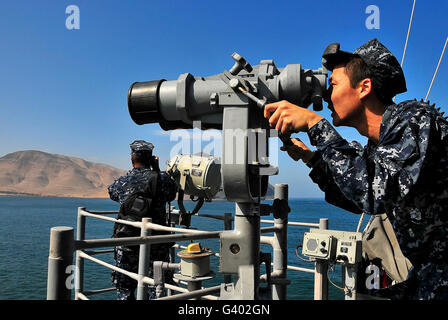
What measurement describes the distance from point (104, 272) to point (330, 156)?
84.2 feet

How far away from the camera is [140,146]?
14.8ft

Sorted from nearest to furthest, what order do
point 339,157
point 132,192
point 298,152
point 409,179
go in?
point 409,179, point 339,157, point 298,152, point 132,192

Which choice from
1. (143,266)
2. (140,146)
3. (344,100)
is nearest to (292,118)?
(344,100)

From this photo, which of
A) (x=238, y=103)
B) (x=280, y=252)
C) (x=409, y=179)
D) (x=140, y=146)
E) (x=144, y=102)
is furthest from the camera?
(x=140, y=146)

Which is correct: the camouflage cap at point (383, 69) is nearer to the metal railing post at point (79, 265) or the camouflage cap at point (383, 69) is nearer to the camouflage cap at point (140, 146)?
the camouflage cap at point (140, 146)

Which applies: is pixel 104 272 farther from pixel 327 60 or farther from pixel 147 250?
pixel 327 60

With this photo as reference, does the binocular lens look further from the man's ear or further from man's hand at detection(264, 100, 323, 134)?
the man's ear

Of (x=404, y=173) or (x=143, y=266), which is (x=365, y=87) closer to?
(x=404, y=173)

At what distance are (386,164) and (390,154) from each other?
38 millimetres

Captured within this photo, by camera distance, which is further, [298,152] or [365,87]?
[298,152]

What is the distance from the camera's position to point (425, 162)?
1077mm

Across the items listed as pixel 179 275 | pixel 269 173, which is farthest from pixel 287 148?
pixel 179 275

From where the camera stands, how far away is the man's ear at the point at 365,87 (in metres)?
1.36

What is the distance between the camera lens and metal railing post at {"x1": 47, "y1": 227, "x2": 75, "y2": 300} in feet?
4.65
